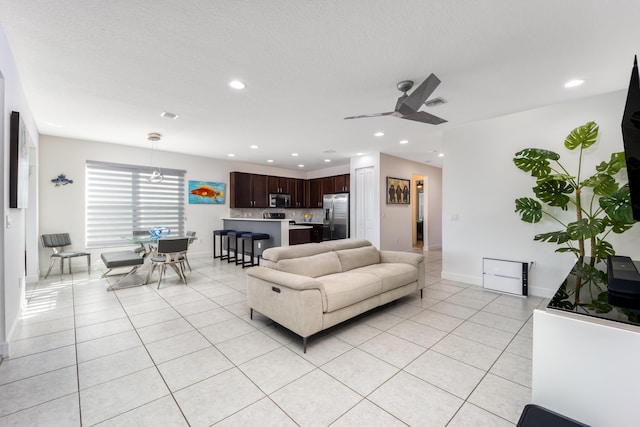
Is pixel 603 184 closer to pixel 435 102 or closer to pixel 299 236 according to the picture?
pixel 435 102

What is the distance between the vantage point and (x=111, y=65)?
8.59ft

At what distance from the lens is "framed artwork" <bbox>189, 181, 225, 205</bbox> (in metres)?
6.95

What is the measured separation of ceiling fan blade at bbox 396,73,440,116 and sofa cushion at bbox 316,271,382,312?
181 cm

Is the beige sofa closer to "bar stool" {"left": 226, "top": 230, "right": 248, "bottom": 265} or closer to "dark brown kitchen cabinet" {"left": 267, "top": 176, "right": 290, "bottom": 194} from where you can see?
"bar stool" {"left": 226, "top": 230, "right": 248, "bottom": 265}

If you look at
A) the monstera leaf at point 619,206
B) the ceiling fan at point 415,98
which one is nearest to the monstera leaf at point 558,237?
the monstera leaf at point 619,206

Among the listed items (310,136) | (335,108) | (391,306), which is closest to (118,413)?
(391,306)

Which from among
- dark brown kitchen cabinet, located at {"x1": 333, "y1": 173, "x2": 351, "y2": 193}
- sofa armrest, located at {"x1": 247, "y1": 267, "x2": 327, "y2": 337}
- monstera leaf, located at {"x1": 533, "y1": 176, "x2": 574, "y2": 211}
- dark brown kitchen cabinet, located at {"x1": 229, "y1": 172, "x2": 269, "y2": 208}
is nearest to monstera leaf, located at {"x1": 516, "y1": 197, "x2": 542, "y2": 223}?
monstera leaf, located at {"x1": 533, "y1": 176, "x2": 574, "y2": 211}

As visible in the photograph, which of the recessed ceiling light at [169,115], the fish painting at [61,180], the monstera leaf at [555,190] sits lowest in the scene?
the monstera leaf at [555,190]

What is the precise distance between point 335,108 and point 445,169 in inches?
90.3

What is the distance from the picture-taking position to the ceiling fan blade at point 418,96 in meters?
2.40

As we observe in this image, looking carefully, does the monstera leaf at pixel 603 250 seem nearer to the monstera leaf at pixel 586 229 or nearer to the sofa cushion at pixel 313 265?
the monstera leaf at pixel 586 229

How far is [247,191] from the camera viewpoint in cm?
781

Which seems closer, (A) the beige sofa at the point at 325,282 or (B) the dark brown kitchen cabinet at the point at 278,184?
(A) the beige sofa at the point at 325,282

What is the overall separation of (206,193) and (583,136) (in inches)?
290
